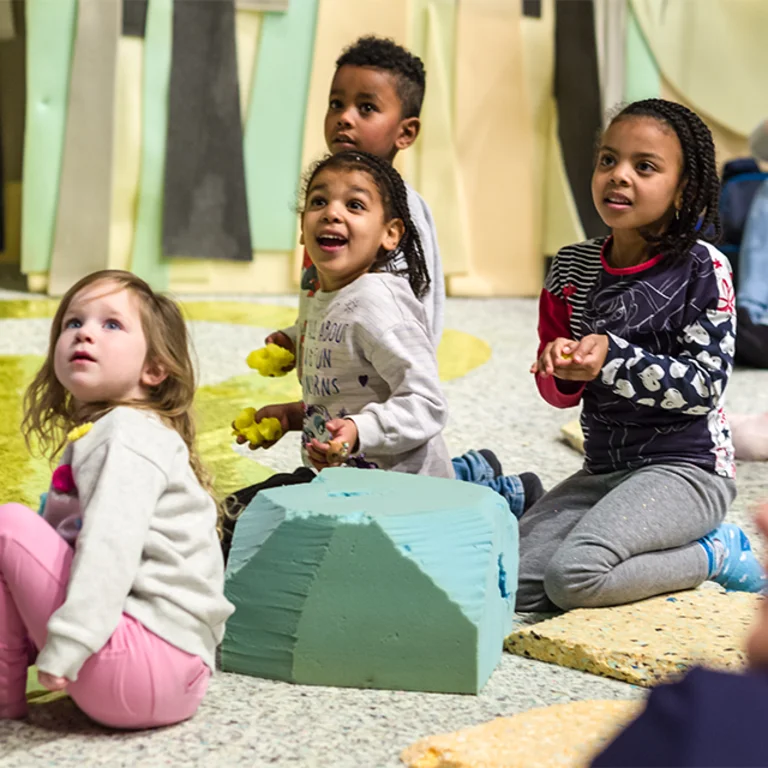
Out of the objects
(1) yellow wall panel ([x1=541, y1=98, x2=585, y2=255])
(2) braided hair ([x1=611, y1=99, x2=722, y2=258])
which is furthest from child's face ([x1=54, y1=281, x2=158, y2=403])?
(1) yellow wall panel ([x1=541, y1=98, x2=585, y2=255])

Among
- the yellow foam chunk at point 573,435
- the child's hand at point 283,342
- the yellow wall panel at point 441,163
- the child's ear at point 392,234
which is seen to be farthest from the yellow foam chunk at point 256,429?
the yellow wall panel at point 441,163

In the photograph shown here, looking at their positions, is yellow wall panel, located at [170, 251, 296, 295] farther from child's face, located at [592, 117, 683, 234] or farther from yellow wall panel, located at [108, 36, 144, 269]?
child's face, located at [592, 117, 683, 234]

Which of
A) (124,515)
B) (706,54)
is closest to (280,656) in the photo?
(124,515)

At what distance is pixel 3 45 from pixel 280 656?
5137 mm

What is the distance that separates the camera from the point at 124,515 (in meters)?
1.44

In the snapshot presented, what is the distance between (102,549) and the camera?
4.65ft

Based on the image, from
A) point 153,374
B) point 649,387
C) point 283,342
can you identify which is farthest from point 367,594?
point 283,342

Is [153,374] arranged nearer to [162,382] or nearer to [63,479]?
[162,382]

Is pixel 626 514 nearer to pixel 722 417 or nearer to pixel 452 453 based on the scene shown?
pixel 722 417

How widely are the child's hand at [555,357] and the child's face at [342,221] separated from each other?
40 centimetres

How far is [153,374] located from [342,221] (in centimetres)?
56

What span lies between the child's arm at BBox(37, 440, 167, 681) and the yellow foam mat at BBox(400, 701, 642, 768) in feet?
1.27

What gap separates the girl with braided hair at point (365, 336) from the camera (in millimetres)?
2014

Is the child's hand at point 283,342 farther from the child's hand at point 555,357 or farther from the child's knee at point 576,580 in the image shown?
the child's knee at point 576,580
